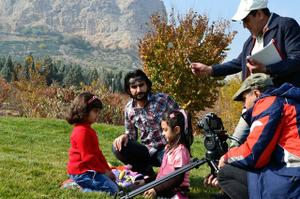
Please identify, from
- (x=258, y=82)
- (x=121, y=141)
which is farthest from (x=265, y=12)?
(x=121, y=141)

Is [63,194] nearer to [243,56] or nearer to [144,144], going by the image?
[144,144]

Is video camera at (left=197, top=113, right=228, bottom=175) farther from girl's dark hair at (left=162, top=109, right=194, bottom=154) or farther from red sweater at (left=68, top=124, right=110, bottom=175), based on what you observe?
red sweater at (left=68, top=124, right=110, bottom=175)

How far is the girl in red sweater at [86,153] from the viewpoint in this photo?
4910mm

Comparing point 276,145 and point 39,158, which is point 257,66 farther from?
point 39,158

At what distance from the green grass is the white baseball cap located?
2094 mm

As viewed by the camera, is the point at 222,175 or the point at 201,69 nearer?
the point at 222,175

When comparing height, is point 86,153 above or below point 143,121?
below

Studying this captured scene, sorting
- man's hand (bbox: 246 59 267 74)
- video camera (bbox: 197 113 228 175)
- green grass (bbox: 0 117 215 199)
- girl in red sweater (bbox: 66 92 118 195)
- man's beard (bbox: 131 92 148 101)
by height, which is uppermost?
man's hand (bbox: 246 59 267 74)

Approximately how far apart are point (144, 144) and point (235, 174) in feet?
7.03

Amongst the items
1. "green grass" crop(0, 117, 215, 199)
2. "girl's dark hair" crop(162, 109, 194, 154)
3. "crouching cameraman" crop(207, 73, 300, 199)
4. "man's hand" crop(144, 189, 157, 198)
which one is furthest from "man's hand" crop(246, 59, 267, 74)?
"green grass" crop(0, 117, 215, 199)

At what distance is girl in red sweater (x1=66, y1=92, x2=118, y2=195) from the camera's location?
4.91 meters

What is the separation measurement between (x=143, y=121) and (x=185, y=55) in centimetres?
1223

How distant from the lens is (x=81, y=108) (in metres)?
5.01

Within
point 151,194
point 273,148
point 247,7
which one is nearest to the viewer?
point 273,148
